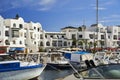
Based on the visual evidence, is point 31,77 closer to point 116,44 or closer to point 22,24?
point 22,24

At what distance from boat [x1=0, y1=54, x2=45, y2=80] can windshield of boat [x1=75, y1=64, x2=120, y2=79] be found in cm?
1116

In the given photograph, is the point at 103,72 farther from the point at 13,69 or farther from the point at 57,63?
the point at 57,63

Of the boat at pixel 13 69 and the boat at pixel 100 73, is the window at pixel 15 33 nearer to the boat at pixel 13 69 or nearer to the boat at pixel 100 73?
the boat at pixel 13 69

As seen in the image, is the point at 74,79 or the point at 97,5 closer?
the point at 74,79

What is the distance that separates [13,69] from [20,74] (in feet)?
3.88

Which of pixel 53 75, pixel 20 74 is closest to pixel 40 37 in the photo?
pixel 53 75

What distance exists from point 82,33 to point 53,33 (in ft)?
37.9

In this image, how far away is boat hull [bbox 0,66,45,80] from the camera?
19312 millimetres

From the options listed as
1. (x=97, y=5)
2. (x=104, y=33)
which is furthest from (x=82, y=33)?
(x=97, y=5)

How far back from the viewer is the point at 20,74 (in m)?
21.1

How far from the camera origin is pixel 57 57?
50031mm

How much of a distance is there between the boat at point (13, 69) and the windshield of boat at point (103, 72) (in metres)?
11.2

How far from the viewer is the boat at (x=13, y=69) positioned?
19.2 metres

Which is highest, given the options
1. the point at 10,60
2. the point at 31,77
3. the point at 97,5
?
the point at 97,5
